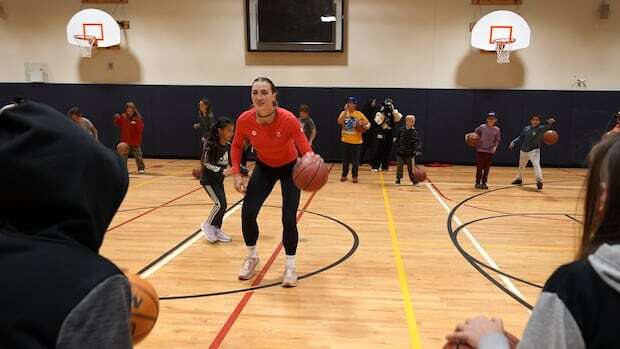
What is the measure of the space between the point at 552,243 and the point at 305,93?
9.36 meters

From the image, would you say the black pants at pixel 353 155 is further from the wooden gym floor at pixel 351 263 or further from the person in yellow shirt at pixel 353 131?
the wooden gym floor at pixel 351 263

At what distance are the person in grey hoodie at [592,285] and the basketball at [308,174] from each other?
135 inches

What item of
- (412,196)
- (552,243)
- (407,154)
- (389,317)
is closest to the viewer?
(389,317)

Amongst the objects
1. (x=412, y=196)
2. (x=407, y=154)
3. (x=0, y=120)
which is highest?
(x=0, y=120)

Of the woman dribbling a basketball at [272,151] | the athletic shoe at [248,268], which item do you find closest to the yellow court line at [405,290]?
the woman dribbling a basketball at [272,151]

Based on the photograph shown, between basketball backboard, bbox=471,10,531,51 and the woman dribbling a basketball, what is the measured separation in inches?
403

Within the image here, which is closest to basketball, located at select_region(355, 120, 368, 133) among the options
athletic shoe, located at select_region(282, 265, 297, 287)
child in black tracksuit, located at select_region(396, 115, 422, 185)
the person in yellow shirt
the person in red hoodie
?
the person in yellow shirt

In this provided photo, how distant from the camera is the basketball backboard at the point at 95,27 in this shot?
1392 centimetres

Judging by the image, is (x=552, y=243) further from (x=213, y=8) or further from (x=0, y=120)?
(x=213, y=8)

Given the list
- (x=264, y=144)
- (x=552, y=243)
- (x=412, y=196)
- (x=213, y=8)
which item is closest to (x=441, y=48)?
(x=412, y=196)

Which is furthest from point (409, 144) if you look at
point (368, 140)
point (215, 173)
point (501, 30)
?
point (215, 173)

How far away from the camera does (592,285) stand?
1.19 metres

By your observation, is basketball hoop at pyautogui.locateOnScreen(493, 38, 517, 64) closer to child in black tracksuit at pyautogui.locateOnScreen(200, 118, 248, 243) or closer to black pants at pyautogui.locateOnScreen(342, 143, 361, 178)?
black pants at pyautogui.locateOnScreen(342, 143, 361, 178)

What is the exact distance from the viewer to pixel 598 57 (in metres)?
13.6
